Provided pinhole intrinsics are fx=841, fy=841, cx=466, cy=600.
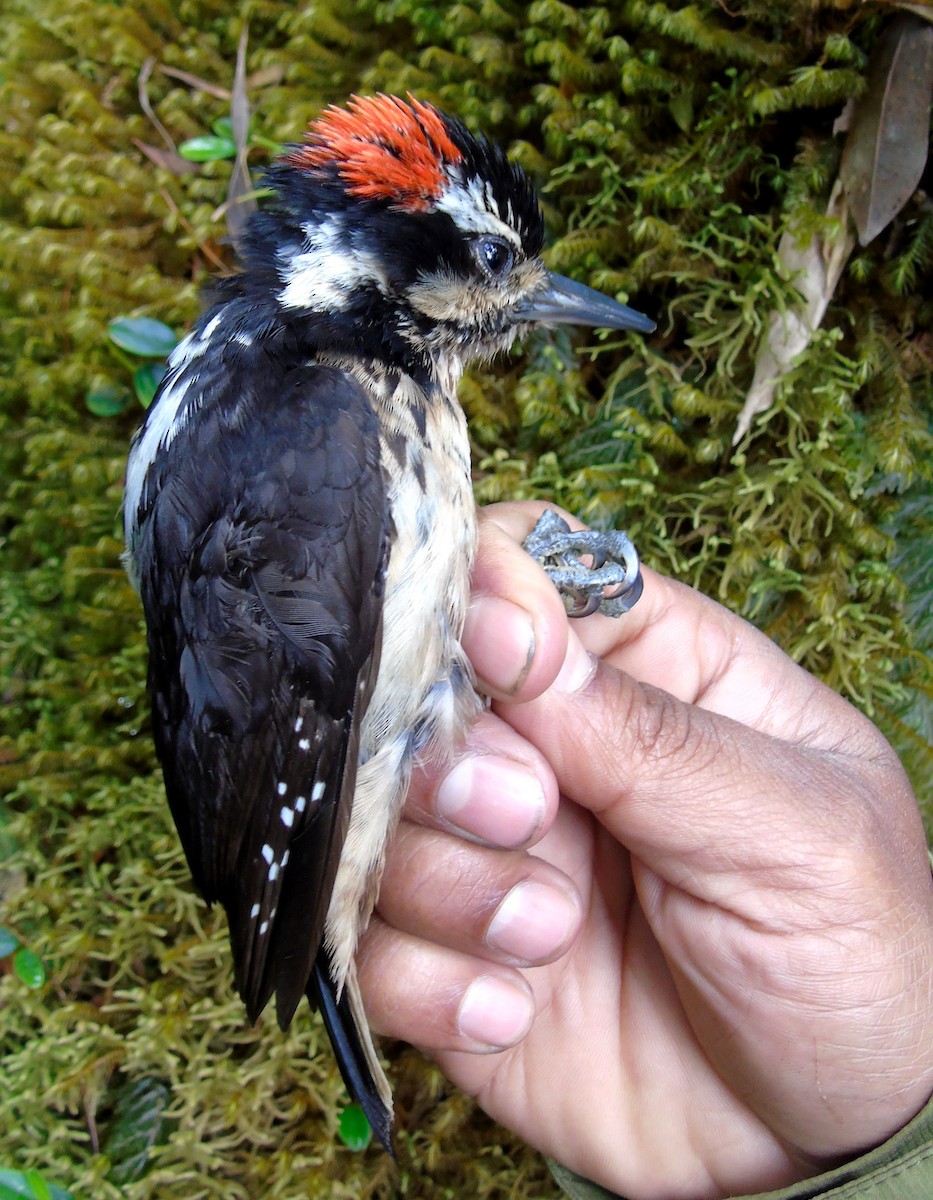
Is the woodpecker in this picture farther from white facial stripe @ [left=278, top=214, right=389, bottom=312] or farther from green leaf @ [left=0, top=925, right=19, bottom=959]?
green leaf @ [left=0, top=925, right=19, bottom=959]

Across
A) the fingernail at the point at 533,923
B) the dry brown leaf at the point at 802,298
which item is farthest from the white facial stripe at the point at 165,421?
the dry brown leaf at the point at 802,298

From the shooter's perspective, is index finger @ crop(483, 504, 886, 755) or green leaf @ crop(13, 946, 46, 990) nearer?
index finger @ crop(483, 504, 886, 755)

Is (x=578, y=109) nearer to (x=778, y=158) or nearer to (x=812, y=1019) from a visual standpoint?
(x=778, y=158)

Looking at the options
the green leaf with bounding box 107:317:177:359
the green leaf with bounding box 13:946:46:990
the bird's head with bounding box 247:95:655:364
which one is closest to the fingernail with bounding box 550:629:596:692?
the bird's head with bounding box 247:95:655:364

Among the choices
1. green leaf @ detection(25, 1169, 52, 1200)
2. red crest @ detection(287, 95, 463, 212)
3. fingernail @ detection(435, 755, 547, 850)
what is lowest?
green leaf @ detection(25, 1169, 52, 1200)

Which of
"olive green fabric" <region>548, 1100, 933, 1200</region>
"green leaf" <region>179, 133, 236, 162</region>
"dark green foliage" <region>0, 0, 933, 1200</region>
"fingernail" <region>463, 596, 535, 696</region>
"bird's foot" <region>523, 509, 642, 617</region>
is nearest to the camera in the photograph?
"olive green fabric" <region>548, 1100, 933, 1200</region>

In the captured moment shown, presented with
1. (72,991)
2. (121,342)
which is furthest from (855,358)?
(72,991)
